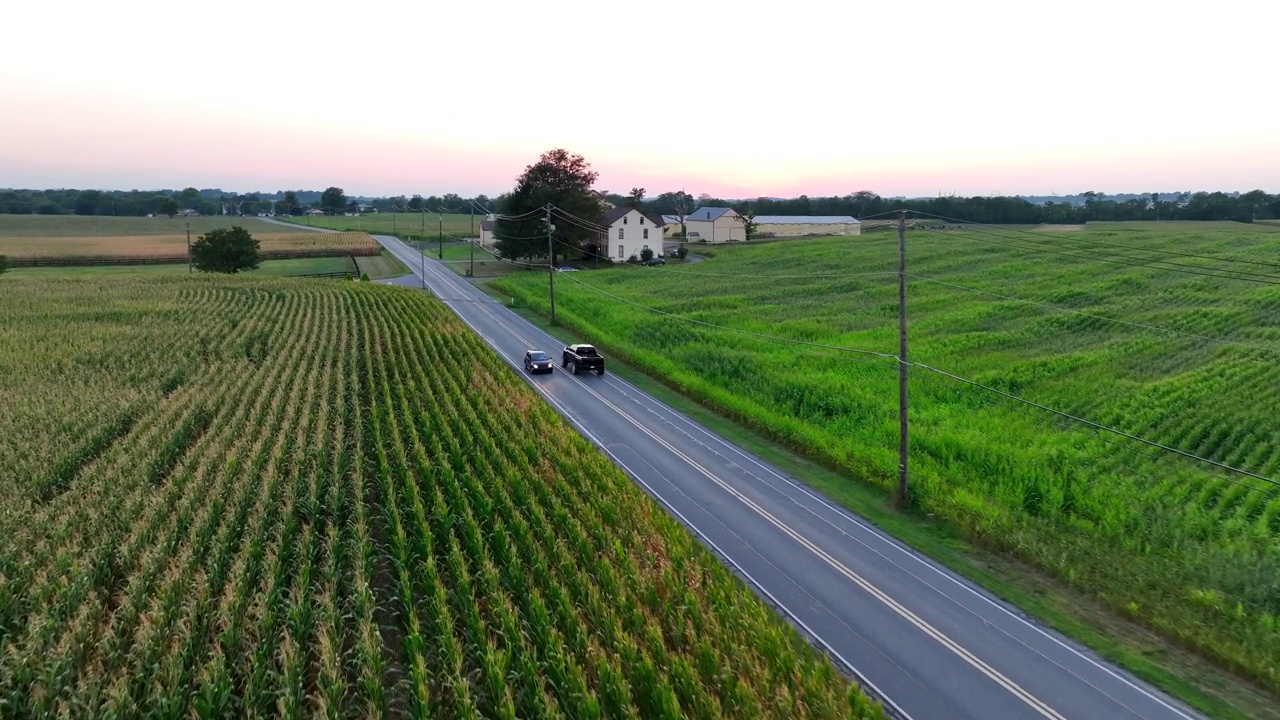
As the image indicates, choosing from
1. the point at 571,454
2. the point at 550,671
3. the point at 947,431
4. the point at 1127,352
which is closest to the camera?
the point at 550,671

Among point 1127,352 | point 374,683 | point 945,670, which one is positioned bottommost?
point 945,670

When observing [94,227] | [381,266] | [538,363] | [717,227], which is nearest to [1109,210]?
[717,227]

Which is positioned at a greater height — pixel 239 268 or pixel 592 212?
pixel 592 212

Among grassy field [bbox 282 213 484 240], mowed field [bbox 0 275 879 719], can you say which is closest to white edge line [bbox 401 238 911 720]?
mowed field [bbox 0 275 879 719]

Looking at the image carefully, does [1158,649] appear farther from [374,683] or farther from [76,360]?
[76,360]

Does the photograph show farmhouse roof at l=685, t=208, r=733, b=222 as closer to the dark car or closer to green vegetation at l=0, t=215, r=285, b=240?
the dark car

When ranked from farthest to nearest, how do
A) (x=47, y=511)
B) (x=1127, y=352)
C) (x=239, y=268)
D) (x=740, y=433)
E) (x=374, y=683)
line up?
(x=239, y=268) < (x=1127, y=352) < (x=740, y=433) < (x=47, y=511) < (x=374, y=683)

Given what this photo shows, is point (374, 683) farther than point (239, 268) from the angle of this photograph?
No

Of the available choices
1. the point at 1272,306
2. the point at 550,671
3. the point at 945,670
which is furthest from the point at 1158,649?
the point at 1272,306
